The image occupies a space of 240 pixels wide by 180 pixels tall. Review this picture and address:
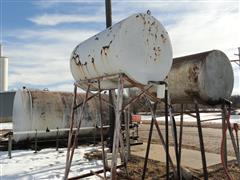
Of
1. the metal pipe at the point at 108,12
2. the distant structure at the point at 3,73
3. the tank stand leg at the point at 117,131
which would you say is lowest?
the tank stand leg at the point at 117,131

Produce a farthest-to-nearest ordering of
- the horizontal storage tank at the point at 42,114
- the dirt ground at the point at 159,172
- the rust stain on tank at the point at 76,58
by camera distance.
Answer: the horizontal storage tank at the point at 42,114 → the dirt ground at the point at 159,172 → the rust stain on tank at the point at 76,58

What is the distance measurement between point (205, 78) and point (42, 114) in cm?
673

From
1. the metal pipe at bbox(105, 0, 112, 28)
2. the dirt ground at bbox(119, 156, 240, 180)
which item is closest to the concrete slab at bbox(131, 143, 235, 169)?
the dirt ground at bbox(119, 156, 240, 180)

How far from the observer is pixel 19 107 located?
10.9m

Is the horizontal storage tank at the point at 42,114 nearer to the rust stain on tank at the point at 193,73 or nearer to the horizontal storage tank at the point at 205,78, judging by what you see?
the horizontal storage tank at the point at 205,78

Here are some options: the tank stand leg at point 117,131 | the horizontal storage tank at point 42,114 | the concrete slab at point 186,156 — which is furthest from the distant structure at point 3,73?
the tank stand leg at point 117,131

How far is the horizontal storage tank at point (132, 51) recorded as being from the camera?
5020 mm

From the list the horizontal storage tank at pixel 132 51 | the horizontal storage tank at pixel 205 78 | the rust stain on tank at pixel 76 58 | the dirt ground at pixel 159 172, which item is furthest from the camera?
the dirt ground at pixel 159 172

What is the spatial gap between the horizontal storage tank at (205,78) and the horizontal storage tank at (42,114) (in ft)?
16.5

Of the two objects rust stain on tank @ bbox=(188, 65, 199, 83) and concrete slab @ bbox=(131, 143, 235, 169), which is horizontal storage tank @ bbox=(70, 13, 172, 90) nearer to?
rust stain on tank @ bbox=(188, 65, 199, 83)

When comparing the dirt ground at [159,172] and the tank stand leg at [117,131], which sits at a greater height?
the tank stand leg at [117,131]

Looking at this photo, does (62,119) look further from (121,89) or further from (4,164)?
(121,89)

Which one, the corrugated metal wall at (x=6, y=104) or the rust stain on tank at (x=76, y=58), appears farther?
the corrugated metal wall at (x=6, y=104)

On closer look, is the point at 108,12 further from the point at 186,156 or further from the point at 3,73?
the point at 3,73
